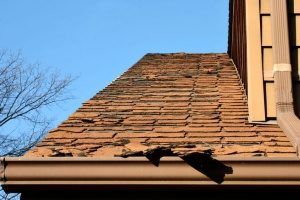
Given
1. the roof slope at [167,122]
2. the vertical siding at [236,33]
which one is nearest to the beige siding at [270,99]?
the roof slope at [167,122]

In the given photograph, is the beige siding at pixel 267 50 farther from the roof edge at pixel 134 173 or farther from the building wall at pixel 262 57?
the roof edge at pixel 134 173

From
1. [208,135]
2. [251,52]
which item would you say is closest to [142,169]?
[208,135]

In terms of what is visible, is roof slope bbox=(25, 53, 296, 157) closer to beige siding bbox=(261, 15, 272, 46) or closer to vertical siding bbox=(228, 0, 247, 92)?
vertical siding bbox=(228, 0, 247, 92)

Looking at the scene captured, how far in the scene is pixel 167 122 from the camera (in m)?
3.79

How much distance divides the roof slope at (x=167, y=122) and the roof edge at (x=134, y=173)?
135 mm

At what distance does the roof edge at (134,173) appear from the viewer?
9.45 feet

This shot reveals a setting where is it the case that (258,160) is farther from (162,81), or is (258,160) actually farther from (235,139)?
(162,81)

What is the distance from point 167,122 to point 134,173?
3.07ft

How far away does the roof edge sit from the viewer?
2879 millimetres

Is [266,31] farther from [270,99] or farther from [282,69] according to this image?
[270,99]

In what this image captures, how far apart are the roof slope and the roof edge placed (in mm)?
135

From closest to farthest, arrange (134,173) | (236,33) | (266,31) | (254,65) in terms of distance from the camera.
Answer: (134,173) → (254,65) → (266,31) → (236,33)

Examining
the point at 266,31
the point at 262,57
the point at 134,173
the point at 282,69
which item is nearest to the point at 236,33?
the point at 266,31

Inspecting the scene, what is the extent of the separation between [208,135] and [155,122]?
1.48ft
